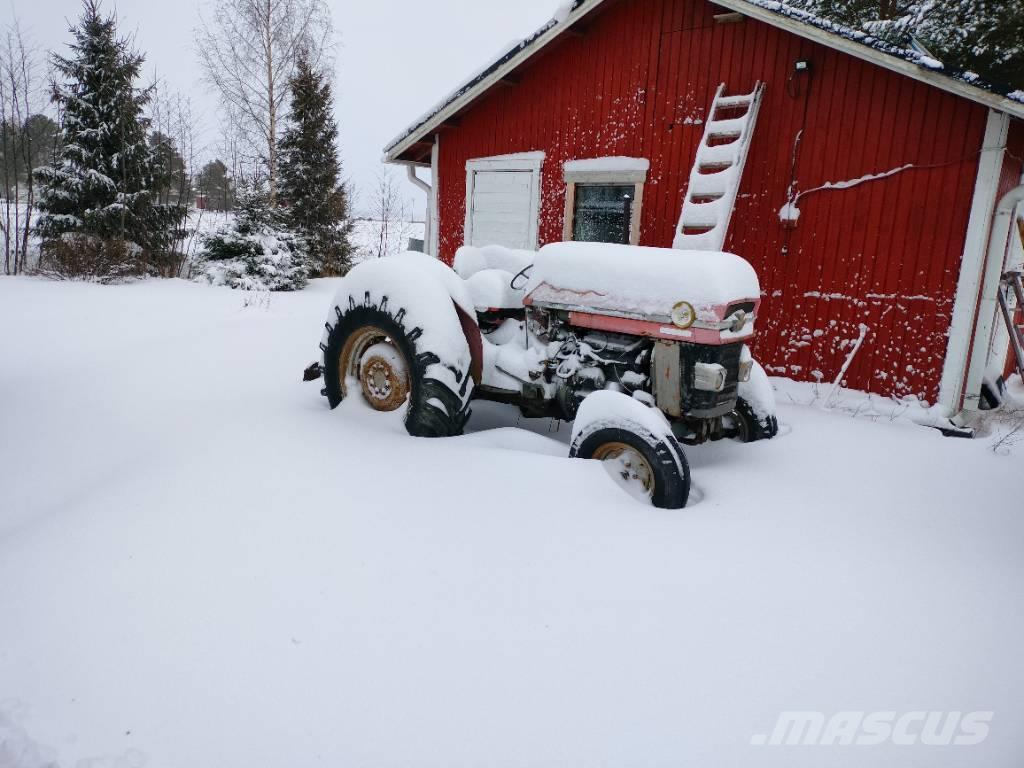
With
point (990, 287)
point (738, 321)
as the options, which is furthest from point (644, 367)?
point (990, 287)

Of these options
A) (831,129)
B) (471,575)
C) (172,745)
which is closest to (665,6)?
(831,129)

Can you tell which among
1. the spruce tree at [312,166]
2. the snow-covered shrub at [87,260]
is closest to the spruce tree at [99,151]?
the snow-covered shrub at [87,260]

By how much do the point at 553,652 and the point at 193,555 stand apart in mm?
1485

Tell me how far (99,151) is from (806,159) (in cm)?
1398

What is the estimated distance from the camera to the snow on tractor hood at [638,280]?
320cm

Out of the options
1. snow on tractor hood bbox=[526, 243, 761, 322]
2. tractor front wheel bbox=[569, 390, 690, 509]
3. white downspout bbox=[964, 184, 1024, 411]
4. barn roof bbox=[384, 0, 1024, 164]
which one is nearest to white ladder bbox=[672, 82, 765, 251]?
barn roof bbox=[384, 0, 1024, 164]

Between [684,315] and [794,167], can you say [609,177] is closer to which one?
[794,167]

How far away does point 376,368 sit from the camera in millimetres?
3977

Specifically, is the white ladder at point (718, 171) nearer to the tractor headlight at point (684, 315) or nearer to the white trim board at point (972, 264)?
the white trim board at point (972, 264)

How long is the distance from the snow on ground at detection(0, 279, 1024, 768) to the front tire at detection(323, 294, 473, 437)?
14 centimetres

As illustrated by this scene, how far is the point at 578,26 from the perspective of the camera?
6930mm

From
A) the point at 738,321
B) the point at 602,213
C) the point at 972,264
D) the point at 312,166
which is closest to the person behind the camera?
the point at 738,321

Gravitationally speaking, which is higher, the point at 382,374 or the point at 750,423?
the point at 382,374

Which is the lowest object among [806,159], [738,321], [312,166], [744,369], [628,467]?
[628,467]
